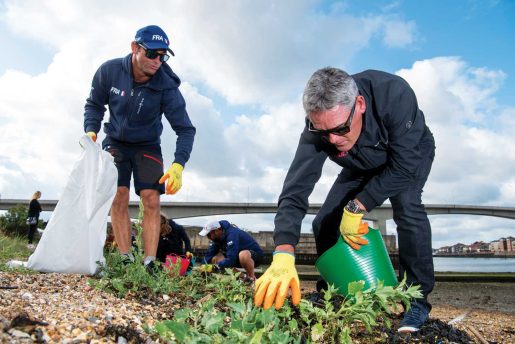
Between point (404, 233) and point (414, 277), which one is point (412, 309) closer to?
point (414, 277)

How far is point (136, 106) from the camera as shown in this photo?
3.84m

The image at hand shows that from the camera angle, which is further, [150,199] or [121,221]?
[121,221]

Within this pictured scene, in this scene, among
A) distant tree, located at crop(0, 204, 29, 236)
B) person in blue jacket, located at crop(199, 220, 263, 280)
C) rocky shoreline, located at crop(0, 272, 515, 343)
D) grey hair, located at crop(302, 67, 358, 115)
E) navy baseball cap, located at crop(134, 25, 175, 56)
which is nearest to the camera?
rocky shoreline, located at crop(0, 272, 515, 343)

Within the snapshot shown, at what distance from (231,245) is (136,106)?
299 cm

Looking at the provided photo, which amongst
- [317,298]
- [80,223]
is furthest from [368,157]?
[80,223]

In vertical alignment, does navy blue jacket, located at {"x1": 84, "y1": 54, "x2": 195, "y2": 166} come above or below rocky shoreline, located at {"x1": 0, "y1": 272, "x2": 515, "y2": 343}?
above

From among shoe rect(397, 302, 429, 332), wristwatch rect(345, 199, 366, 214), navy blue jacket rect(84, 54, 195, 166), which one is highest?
navy blue jacket rect(84, 54, 195, 166)

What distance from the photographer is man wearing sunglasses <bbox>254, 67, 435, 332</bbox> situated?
8.35ft

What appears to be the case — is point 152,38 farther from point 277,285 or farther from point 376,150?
point 277,285

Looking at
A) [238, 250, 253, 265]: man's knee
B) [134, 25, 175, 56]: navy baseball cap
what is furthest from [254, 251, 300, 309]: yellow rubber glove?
[238, 250, 253, 265]: man's knee

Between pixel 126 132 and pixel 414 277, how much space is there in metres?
2.63

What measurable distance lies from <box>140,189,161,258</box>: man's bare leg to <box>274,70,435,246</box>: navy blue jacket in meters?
1.37

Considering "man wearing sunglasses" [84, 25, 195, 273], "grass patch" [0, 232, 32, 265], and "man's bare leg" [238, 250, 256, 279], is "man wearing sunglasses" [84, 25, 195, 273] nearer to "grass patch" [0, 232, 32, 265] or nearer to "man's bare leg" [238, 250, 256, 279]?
"grass patch" [0, 232, 32, 265]

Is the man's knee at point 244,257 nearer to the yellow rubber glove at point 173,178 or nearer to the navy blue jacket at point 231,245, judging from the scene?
the navy blue jacket at point 231,245
